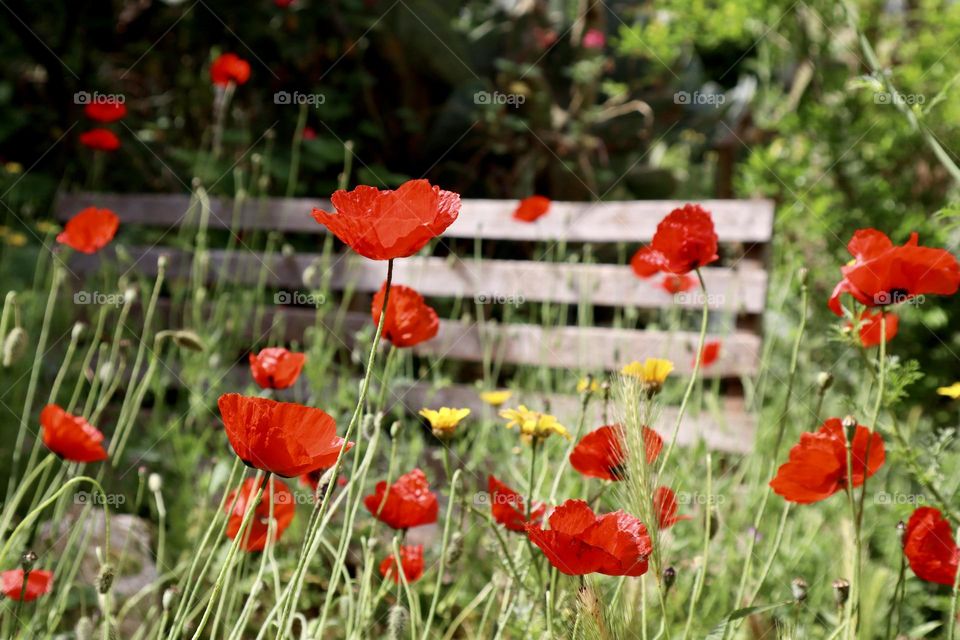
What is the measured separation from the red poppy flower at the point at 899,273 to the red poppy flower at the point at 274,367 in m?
0.67

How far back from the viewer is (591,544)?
751 millimetres

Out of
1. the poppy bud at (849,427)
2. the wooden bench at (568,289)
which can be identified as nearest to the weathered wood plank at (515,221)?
the wooden bench at (568,289)

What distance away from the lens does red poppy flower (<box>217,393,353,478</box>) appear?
71 centimetres

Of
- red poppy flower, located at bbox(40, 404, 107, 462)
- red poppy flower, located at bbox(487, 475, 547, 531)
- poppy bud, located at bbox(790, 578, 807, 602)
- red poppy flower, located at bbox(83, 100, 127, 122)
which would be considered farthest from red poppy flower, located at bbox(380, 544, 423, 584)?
red poppy flower, located at bbox(83, 100, 127, 122)

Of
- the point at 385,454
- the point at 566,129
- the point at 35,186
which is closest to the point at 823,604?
the point at 385,454

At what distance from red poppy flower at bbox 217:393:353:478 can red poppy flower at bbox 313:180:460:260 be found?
14 centimetres

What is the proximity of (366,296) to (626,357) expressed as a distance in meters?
1.15

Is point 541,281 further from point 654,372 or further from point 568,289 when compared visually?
point 654,372

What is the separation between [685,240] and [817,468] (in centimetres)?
30

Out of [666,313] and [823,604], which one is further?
[666,313]

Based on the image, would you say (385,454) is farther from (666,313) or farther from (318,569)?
(666,313)

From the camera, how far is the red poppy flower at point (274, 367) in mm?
1111

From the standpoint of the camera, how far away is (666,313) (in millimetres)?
3105

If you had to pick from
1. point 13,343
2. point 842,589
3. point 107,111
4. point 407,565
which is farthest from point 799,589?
point 107,111
